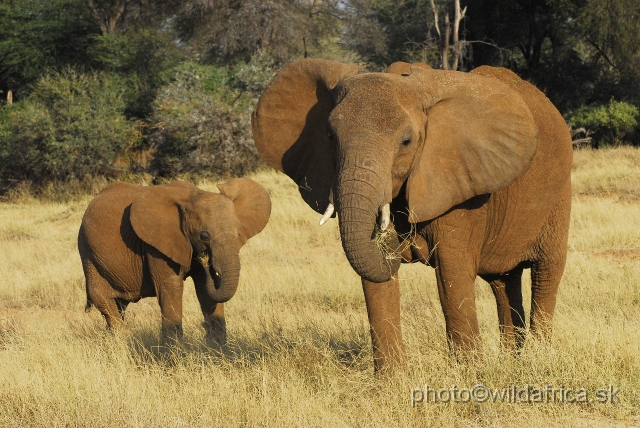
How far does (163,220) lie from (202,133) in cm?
1408

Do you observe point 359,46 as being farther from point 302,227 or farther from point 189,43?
point 302,227

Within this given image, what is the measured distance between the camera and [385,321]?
562cm

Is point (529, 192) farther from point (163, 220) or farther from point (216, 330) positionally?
point (163, 220)

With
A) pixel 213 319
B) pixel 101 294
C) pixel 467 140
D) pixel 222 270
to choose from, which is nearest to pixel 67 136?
pixel 101 294

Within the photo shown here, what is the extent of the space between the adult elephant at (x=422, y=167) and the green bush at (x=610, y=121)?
1815 cm

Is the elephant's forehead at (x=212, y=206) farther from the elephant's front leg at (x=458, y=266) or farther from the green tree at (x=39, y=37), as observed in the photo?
the green tree at (x=39, y=37)

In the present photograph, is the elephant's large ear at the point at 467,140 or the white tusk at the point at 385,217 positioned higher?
the elephant's large ear at the point at 467,140

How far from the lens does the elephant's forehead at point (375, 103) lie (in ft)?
15.4

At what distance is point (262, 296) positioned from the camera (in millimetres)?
10672

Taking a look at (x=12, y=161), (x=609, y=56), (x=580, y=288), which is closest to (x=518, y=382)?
(x=580, y=288)

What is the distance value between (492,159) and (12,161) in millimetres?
21316

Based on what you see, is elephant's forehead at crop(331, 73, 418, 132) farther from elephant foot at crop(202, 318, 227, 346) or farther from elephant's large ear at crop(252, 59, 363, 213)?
elephant foot at crop(202, 318, 227, 346)

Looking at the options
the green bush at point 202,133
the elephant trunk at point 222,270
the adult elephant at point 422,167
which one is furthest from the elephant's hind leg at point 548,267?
the green bush at point 202,133

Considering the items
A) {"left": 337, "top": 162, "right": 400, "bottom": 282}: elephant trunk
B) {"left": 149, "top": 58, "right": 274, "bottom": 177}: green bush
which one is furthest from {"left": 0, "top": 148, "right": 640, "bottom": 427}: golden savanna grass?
{"left": 149, "top": 58, "right": 274, "bottom": 177}: green bush
